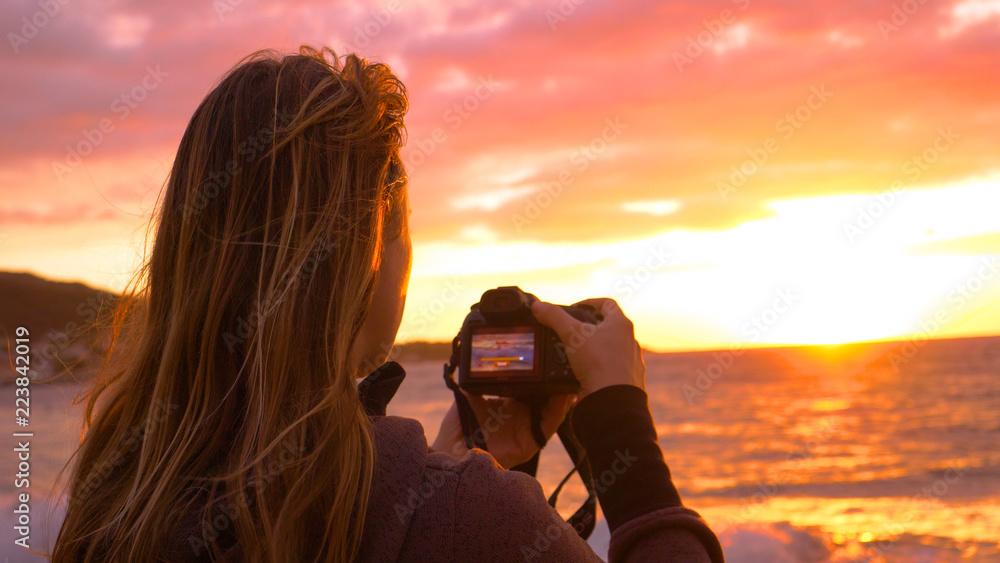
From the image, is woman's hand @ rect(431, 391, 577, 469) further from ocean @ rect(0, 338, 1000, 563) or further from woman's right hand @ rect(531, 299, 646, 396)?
ocean @ rect(0, 338, 1000, 563)

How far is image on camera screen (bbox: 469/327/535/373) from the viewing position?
1729mm

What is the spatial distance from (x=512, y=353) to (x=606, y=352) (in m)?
0.43

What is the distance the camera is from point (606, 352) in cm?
136

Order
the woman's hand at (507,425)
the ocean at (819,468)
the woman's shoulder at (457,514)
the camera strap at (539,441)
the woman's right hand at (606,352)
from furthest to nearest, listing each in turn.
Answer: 1. the ocean at (819,468)
2. the woman's hand at (507,425)
3. the camera strap at (539,441)
4. the woman's right hand at (606,352)
5. the woman's shoulder at (457,514)

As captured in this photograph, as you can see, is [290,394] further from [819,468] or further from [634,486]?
[819,468]

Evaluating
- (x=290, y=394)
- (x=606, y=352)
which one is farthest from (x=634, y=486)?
(x=290, y=394)

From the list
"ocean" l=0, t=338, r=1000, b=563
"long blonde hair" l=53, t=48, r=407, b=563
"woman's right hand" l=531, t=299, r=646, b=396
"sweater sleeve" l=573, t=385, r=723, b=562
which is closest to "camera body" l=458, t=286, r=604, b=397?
"woman's right hand" l=531, t=299, r=646, b=396

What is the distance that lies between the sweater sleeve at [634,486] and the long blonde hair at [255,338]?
1.40 ft

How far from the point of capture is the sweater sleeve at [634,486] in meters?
1.09

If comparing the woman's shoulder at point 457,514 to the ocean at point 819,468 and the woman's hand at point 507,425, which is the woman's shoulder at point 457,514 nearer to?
the ocean at point 819,468

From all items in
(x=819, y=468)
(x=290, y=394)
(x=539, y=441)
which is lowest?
(x=819, y=468)

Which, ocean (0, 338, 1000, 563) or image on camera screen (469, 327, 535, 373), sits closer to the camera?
image on camera screen (469, 327, 535, 373)

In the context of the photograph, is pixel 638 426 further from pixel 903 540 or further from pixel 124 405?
pixel 903 540

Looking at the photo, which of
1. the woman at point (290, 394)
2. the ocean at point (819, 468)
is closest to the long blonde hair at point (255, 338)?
the woman at point (290, 394)
